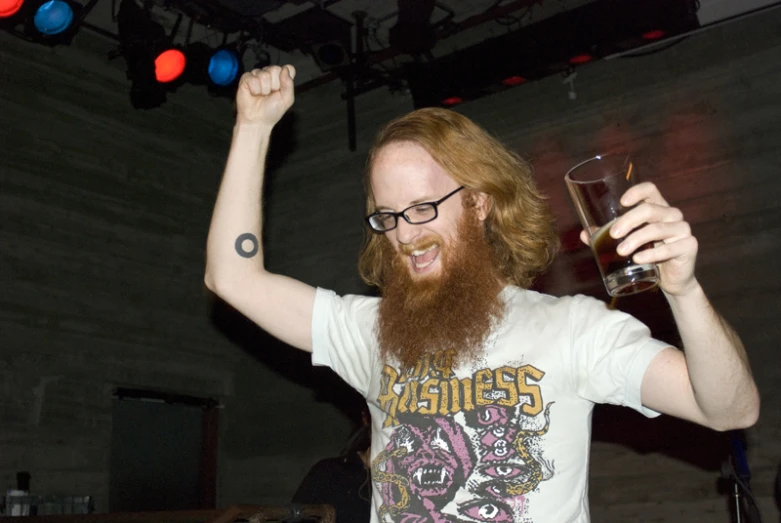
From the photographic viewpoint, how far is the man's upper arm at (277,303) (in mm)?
1909

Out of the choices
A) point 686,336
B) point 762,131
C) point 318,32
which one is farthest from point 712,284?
point 686,336

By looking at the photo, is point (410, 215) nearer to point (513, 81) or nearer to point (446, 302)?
point (446, 302)

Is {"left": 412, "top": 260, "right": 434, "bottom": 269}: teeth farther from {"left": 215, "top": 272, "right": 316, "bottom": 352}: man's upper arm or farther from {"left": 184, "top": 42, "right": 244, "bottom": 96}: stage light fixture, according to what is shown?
{"left": 184, "top": 42, "right": 244, "bottom": 96}: stage light fixture

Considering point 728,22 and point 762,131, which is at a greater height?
point 728,22

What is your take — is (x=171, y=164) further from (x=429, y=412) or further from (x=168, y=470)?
(x=429, y=412)

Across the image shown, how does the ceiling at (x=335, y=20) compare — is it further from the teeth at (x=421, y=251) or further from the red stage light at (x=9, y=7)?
the teeth at (x=421, y=251)

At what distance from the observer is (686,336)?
4.58 ft

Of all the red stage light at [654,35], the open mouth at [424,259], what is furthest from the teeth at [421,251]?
the red stage light at [654,35]

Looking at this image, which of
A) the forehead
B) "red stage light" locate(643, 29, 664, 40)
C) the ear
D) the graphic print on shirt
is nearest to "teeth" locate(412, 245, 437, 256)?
the forehead

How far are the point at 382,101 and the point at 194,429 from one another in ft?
10.5

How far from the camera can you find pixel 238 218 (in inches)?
75.1

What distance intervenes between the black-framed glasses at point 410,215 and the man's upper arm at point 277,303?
0.22 m

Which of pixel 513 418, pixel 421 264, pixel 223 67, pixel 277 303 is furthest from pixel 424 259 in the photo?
pixel 223 67

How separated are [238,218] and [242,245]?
0.06m
